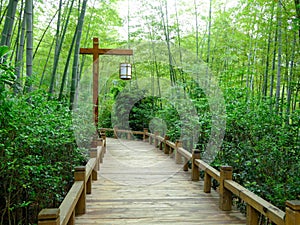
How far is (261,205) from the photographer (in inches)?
89.5

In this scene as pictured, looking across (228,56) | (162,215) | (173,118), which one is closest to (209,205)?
(162,215)

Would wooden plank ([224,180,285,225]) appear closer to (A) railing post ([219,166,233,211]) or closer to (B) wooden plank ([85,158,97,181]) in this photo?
(A) railing post ([219,166,233,211])

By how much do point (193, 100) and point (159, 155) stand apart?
187 centimetres

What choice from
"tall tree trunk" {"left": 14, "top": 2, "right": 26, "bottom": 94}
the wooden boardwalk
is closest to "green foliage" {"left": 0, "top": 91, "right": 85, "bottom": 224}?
"tall tree trunk" {"left": 14, "top": 2, "right": 26, "bottom": 94}

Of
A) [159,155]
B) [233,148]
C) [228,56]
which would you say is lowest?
[159,155]

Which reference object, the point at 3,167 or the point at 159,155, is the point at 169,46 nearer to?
the point at 159,155

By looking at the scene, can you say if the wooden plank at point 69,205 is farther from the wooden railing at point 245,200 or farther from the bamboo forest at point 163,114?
the wooden railing at point 245,200

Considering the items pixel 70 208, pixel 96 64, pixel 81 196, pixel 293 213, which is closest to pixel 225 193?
pixel 293 213

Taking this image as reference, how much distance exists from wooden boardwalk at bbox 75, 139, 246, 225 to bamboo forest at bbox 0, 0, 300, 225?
0.03m

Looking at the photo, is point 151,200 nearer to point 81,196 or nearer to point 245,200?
point 81,196

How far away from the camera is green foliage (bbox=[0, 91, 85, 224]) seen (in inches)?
88.1

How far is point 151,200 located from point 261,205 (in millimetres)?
1353

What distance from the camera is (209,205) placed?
319cm

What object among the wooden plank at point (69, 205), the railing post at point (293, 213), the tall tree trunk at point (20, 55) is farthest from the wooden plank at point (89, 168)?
the railing post at point (293, 213)
